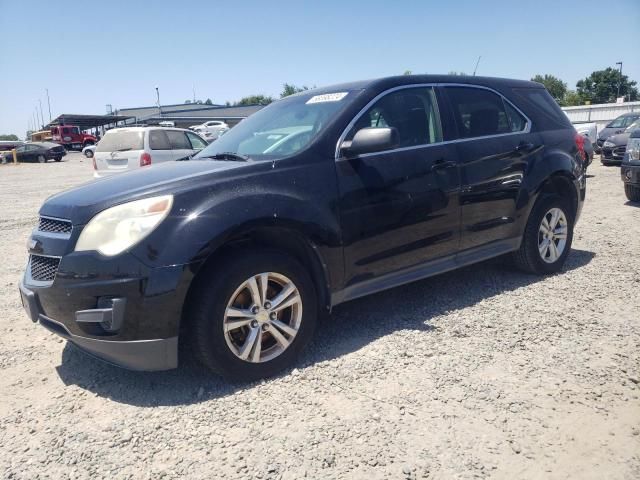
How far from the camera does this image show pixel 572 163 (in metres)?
4.77

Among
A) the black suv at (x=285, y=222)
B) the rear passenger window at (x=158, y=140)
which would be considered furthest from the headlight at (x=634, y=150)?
the rear passenger window at (x=158, y=140)

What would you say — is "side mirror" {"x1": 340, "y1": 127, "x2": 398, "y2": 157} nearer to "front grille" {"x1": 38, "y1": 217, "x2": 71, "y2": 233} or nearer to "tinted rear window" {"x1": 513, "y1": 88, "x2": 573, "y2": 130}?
"front grille" {"x1": 38, "y1": 217, "x2": 71, "y2": 233}

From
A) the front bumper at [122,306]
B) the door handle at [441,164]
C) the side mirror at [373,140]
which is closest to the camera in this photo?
the front bumper at [122,306]

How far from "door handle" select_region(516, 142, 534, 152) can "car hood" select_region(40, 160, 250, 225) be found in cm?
258

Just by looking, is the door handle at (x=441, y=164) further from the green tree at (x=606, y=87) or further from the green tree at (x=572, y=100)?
the green tree at (x=606, y=87)

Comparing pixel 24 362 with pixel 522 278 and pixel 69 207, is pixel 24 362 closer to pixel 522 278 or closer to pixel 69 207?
pixel 69 207

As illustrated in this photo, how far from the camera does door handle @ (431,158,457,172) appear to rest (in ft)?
12.1

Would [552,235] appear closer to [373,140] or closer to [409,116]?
[409,116]

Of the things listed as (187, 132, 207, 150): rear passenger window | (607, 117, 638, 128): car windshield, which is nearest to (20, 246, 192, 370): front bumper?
(187, 132, 207, 150): rear passenger window

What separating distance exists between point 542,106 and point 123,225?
4.03 m

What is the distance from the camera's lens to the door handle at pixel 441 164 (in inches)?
145

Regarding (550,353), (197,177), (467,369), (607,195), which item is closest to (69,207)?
(197,177)

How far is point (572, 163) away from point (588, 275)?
1100 millimetres

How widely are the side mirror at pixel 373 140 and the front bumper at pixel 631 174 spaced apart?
22.9 feet
